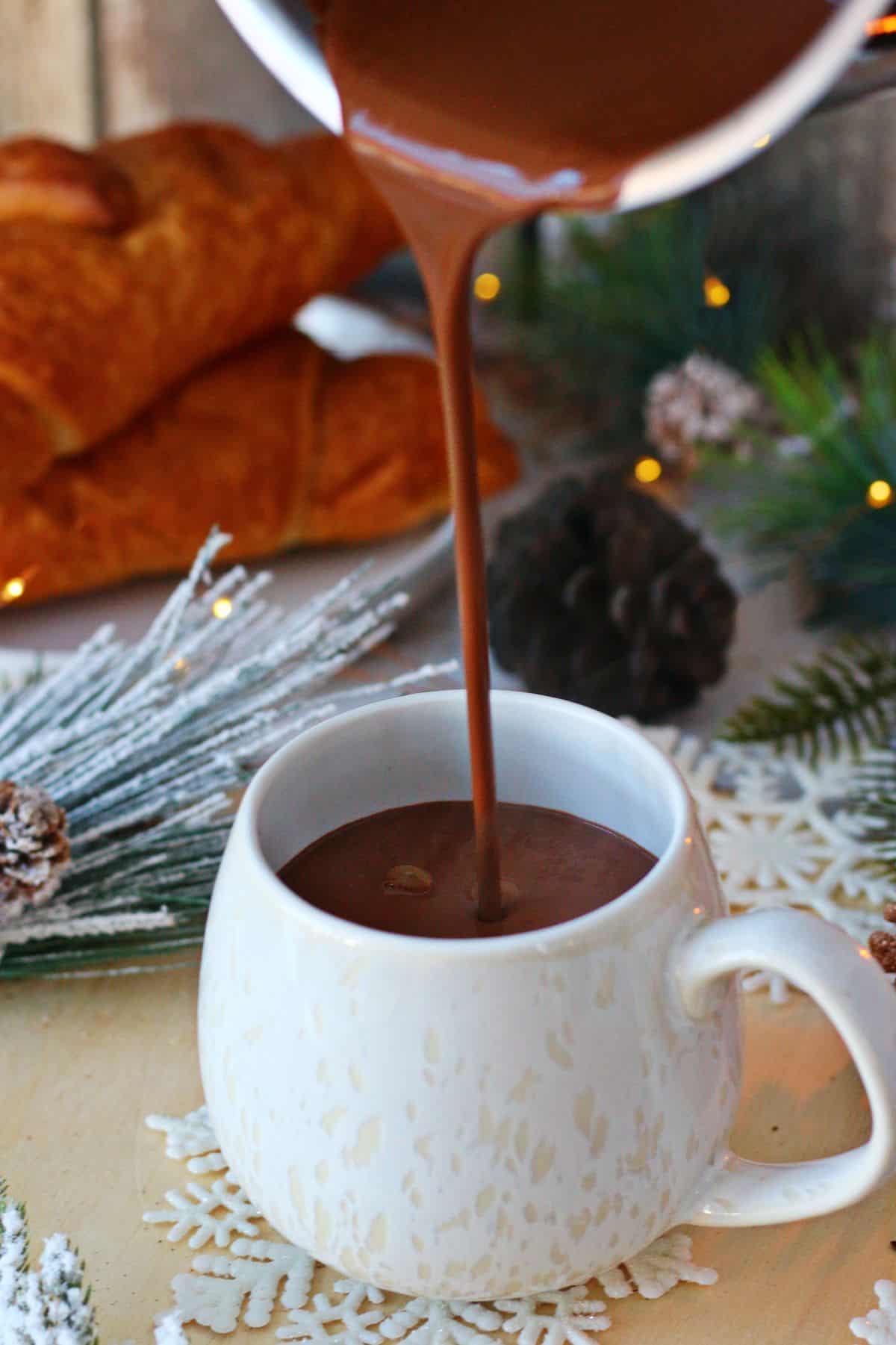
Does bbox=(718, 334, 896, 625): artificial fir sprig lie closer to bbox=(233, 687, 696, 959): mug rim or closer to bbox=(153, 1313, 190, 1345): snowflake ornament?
bbox=(233, 687, 696, 959): mug rim

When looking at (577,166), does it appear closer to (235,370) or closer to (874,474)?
(874,474)

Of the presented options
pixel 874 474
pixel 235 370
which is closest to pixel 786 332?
pixel 874 474

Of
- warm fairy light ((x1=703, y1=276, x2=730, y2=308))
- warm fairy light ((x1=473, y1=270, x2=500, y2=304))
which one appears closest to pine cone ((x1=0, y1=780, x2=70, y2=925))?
warm fairy light ((x1=703, y1=276, x2=730, y2=308))

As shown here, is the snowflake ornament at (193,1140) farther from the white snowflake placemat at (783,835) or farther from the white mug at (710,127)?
the white mug at (710,127)

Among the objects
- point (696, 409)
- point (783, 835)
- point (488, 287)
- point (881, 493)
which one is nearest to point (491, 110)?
point (783, 835)

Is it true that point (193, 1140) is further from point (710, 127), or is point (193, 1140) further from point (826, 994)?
point (710, 127)
